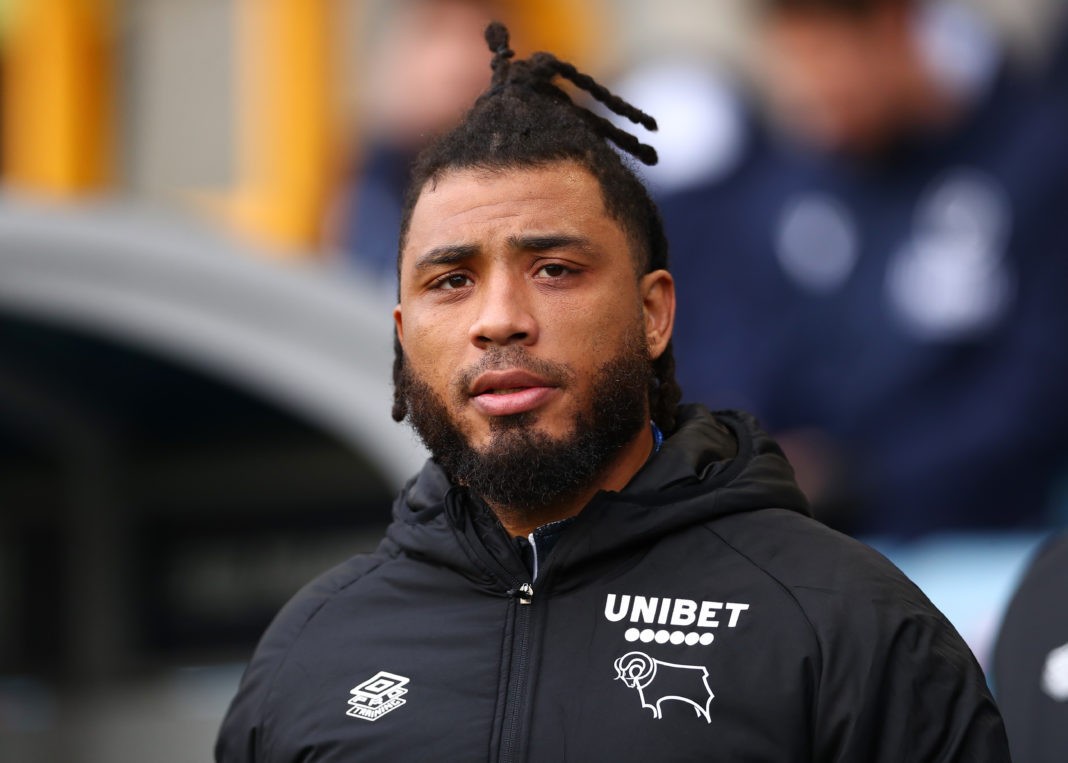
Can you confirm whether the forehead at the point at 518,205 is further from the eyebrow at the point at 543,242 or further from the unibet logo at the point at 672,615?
the unibet logo at the point at 672,615

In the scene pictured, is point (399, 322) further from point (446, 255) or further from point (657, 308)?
point (657, 308)

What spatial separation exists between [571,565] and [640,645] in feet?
0.49

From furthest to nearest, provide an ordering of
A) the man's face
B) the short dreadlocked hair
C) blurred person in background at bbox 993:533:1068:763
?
blurred person in background at bbox 993:533:1068:763 → the short dreadlocked hair → the man's face

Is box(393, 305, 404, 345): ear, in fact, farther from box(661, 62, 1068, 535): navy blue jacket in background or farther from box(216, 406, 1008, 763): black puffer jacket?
box(661, 62, 1068, 535): navy blue jacket in background

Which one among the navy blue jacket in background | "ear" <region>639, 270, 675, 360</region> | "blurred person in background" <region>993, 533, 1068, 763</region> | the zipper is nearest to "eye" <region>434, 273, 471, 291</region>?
"ear" <region>639, 270, 675, 360</region>

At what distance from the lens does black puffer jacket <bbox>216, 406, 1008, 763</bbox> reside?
1847mm

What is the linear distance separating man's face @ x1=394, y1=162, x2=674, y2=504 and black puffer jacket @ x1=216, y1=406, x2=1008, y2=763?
131 mm

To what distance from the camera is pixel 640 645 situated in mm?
1984

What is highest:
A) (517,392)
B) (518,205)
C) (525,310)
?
→ (518,205)

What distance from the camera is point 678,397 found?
2.31 m

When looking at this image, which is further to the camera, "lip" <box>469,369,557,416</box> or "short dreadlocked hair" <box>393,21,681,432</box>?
"short dreadlocked hair" <box>393,21,681,432</box>

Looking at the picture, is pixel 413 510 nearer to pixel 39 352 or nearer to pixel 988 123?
pixel 988 123

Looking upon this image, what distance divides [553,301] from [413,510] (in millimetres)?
412

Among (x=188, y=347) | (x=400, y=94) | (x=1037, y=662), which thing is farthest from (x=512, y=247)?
(x=400, y=94)
